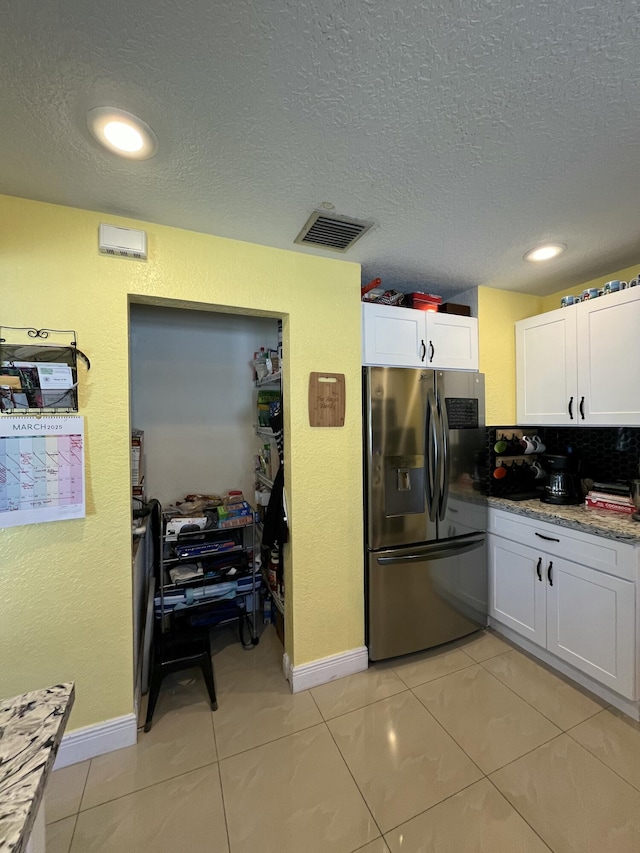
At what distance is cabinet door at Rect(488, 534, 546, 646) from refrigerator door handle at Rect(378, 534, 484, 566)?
0.56 feet

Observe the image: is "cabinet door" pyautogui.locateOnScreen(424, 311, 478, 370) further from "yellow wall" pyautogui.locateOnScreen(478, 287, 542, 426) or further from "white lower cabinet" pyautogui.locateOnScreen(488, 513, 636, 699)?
"white lower cabinet" pyautogui.locateOnScreen(488, 513, 636, 699)

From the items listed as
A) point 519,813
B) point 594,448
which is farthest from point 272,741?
point 594,448

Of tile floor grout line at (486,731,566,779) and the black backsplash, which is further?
the black backsplash

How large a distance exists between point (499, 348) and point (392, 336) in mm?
937

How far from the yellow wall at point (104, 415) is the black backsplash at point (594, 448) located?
1.44 metres

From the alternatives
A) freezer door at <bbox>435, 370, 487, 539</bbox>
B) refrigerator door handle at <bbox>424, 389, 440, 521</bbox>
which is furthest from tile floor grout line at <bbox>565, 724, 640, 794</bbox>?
refrigerator door handle at <bbox>424, 389, 440, 521</bbox>

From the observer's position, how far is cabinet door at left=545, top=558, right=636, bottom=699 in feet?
5.21

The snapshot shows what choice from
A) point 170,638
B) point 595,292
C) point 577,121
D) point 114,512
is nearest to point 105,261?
point 114,512

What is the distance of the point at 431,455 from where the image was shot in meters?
2.02

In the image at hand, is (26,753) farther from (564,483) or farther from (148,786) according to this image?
(564,483)

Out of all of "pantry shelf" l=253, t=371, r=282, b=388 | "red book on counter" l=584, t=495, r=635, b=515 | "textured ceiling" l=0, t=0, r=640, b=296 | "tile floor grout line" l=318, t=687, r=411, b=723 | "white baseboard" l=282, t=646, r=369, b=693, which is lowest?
"tile floor grout line" l=318, t=687, r=411, b=723

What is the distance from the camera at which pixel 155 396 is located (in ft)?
7.73

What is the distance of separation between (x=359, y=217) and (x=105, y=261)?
45.4 inches

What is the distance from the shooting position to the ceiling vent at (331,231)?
1.52m
